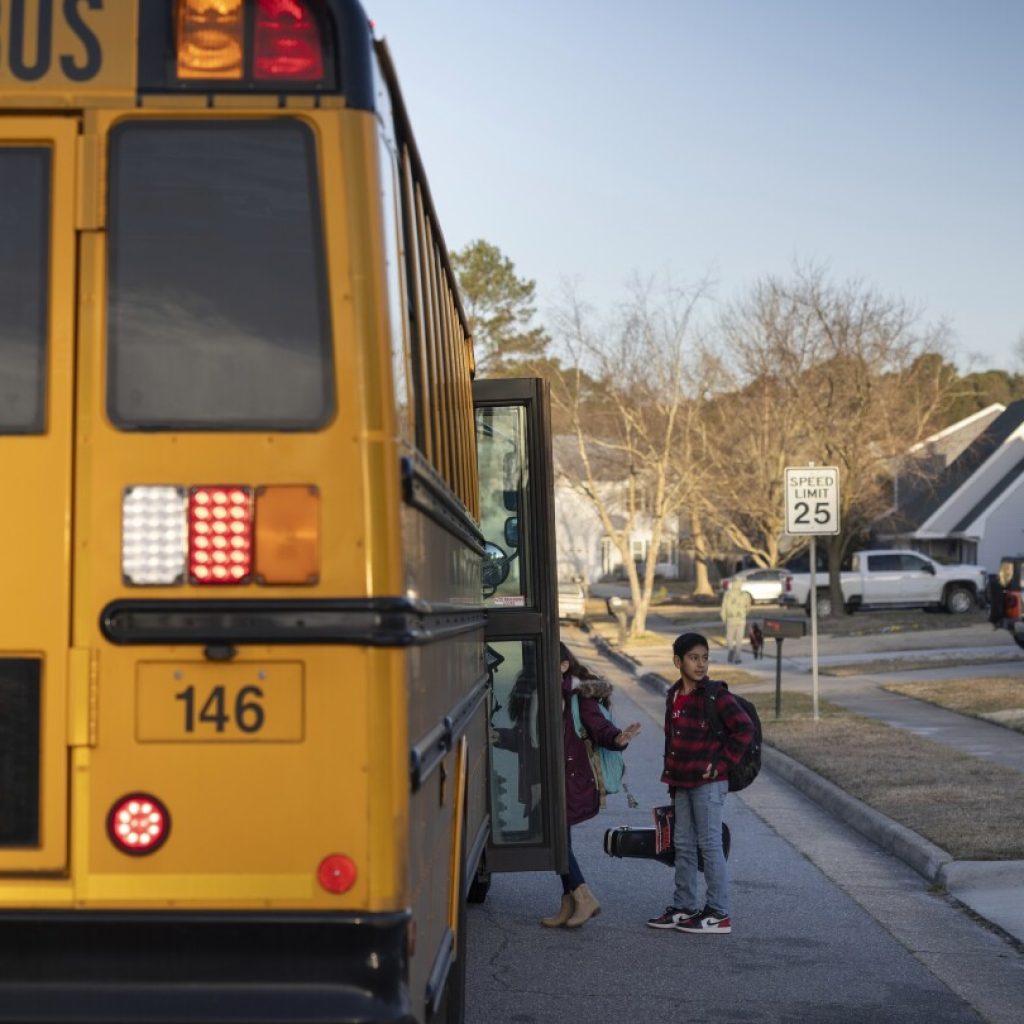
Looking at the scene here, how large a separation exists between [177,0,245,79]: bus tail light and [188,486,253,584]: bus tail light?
1.00 m

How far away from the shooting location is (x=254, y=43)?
12.8 ft

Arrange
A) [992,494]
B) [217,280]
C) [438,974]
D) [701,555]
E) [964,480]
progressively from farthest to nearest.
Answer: [701,555]
[964,480]
[992,494]
[438,974]
[217,280]

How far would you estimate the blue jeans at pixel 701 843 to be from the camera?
8.34 meters

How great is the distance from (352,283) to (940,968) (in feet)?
16.8

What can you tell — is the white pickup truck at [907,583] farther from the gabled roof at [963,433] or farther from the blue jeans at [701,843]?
the blue jeans at [701,843]

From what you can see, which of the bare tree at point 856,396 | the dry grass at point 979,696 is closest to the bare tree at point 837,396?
the bare tree at point 856,396

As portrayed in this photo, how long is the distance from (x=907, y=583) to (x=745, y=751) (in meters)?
40.3

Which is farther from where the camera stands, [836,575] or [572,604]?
[836,575]

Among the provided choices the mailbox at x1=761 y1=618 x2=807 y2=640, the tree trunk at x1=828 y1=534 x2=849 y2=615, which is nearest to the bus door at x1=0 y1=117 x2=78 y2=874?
the mailbox at x1=761 y1=618 x2=807 y2=640

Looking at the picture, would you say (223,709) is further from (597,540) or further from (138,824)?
(597,540)

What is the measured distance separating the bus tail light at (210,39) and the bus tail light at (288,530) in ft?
3.32

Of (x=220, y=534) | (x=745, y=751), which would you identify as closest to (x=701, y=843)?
(x=745, y=751)

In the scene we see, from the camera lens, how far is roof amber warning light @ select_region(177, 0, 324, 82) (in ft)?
12.8

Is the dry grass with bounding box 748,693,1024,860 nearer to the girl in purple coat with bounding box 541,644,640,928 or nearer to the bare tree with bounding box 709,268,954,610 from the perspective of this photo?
the girl in purple coat with bounding box 541,644,640,928
